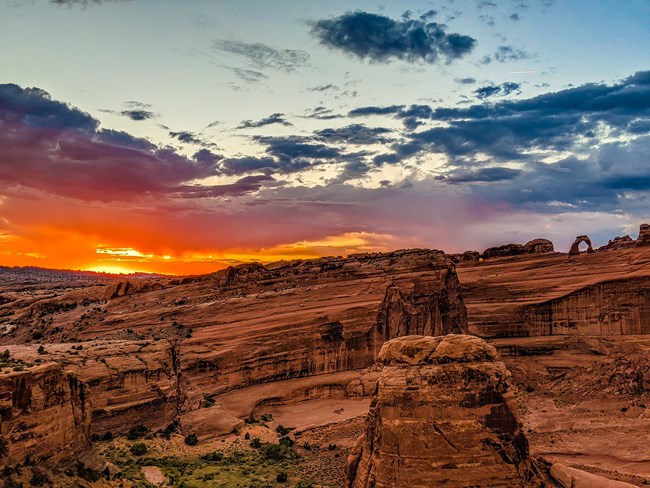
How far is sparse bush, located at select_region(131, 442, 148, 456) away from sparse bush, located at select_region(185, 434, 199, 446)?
3.92 m

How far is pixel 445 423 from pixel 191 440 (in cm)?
2660

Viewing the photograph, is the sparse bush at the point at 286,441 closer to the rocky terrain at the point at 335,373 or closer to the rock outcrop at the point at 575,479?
the rocky terrain at the point at 335,373

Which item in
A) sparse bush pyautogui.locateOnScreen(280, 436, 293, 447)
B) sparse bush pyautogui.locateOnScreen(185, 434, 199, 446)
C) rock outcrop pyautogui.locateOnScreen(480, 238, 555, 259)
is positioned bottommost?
sparse bush pyautogui.locateOnScreen(280, 436, 293, 447)

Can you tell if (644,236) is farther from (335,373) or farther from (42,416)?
(42,416)

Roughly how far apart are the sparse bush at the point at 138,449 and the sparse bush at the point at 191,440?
392 centimetres

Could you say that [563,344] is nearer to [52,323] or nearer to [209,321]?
[209,321]

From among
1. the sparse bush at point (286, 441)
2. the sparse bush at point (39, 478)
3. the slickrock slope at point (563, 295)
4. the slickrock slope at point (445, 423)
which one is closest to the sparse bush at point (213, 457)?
the sparse bush at point (286, 441)

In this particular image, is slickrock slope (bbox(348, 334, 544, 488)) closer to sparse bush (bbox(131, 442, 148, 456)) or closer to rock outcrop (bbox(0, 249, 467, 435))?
sparse bush (bbox(131, 442, 148, 456))

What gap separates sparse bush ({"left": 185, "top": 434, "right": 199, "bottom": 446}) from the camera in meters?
43.7

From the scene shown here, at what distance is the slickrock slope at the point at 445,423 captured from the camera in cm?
2252

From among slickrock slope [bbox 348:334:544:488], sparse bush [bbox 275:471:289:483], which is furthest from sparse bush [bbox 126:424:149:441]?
slickrock slope [bbox 348:334:544:488]

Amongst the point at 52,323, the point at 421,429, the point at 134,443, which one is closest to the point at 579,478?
the point at 421,429

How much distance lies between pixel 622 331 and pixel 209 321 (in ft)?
134

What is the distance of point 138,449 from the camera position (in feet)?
131
